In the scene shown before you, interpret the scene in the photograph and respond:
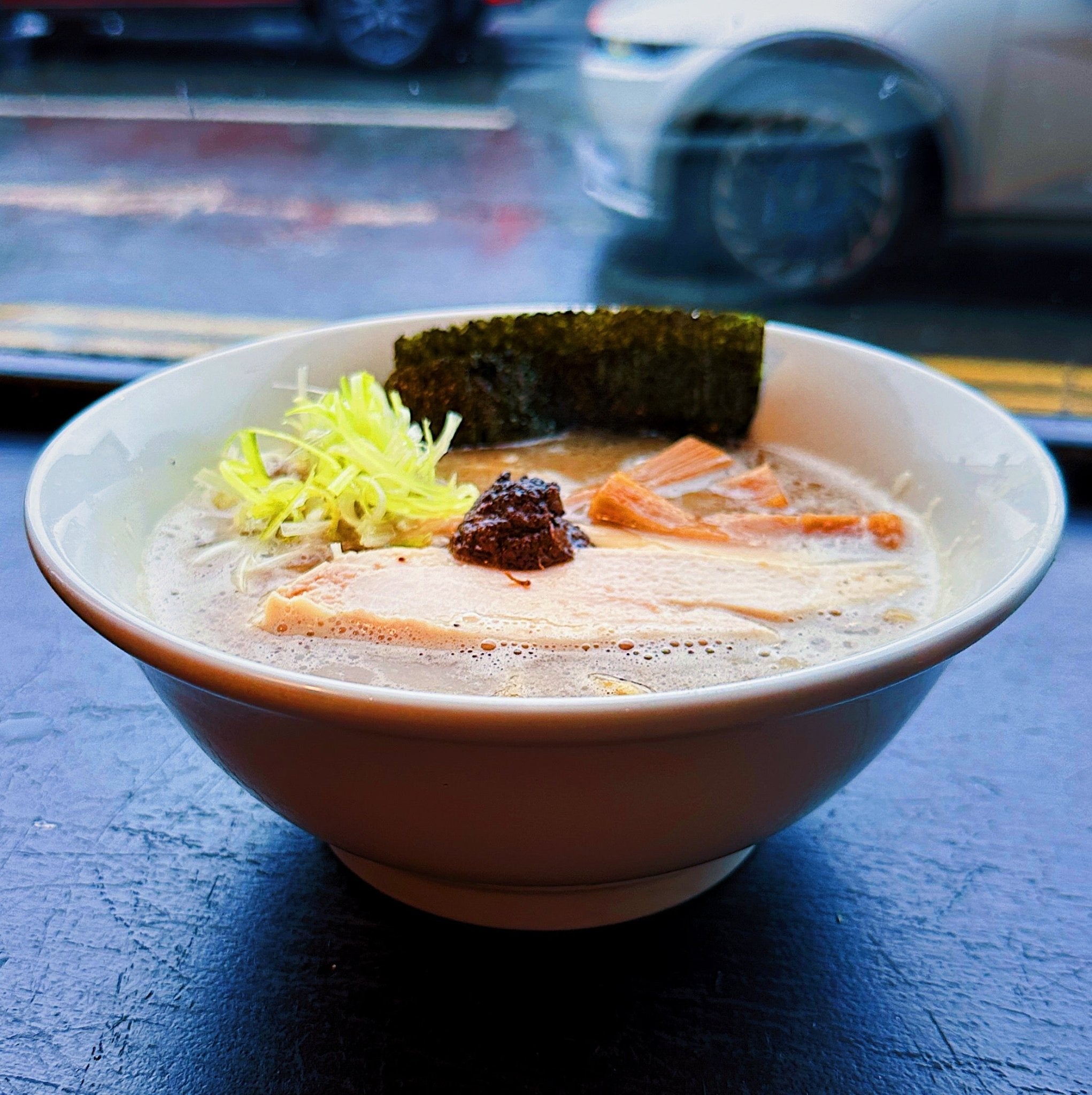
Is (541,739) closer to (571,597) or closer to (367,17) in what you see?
(571,597)

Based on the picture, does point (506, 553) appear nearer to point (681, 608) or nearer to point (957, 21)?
point (681, 608)

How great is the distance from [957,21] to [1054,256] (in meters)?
0.39

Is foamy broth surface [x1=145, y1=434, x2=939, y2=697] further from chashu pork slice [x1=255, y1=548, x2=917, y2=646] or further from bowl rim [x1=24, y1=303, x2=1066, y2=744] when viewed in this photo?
bowl rim [x1=24, y1=303, x2=1066, y2=744]

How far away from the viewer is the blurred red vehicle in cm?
163

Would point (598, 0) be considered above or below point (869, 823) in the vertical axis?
above

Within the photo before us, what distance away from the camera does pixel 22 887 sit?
2.44 ft

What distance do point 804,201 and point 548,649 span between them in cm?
123

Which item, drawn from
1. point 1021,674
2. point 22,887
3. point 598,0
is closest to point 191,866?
point 22,887

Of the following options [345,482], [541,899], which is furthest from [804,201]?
[541,899]

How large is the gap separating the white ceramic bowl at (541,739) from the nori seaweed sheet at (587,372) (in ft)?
0.99

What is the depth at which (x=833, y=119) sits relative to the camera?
1.65 m

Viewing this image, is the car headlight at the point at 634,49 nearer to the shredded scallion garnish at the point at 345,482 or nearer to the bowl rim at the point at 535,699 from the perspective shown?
the shredded scallion garnish at the point at 345,482

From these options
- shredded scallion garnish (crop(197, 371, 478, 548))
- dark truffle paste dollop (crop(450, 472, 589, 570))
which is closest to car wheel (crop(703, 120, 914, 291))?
shredded scallion garnish (crop(197, 371, 478, 548))

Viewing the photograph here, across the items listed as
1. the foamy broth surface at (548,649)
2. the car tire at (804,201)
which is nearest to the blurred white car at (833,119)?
the car tire at (804,201)
